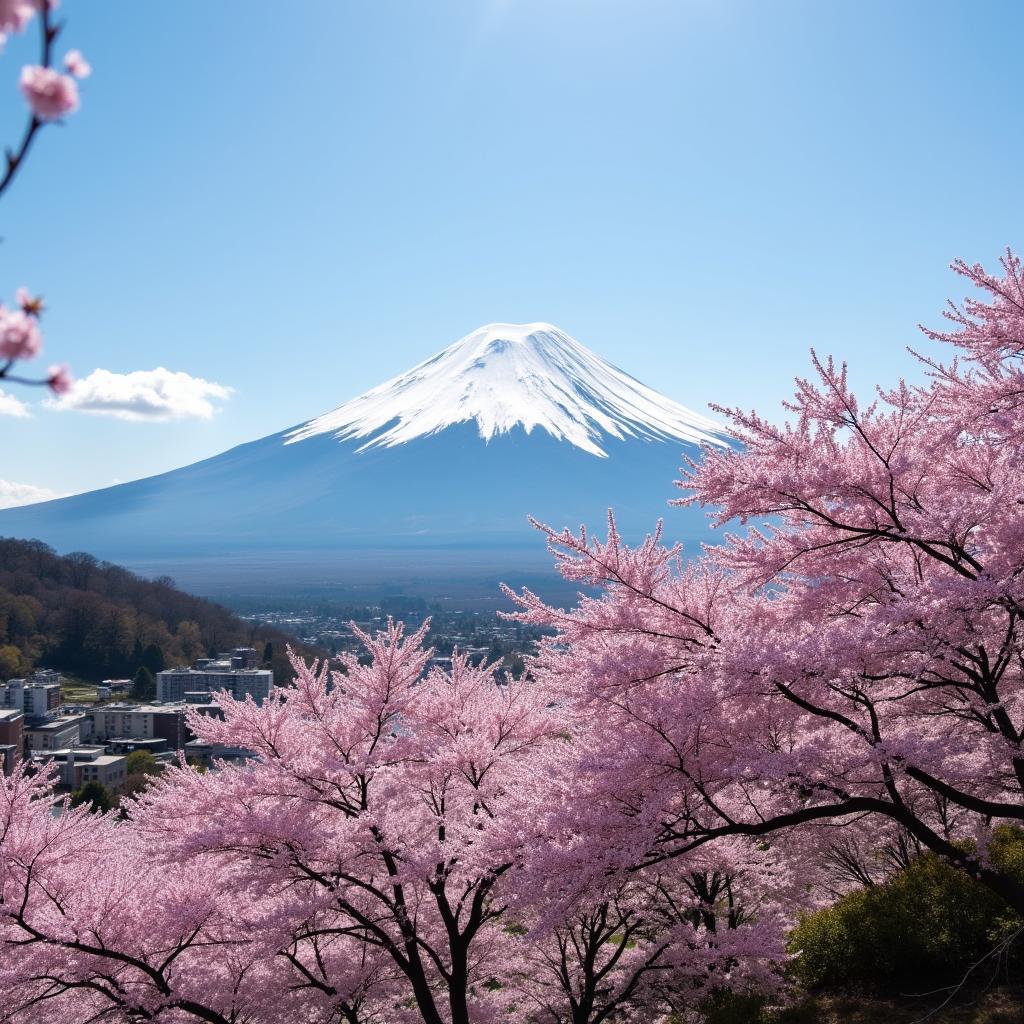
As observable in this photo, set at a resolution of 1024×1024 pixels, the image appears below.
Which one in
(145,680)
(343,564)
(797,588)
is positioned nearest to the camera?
(797,588)

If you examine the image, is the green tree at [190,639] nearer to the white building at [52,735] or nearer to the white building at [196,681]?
the white building at [196,681]

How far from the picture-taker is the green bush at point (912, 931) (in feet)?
22.7

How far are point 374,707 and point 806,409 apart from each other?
450 cm

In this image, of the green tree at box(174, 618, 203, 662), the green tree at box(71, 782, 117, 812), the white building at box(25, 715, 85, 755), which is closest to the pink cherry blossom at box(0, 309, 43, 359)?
the green tree at box(71, 782, 117, 812)

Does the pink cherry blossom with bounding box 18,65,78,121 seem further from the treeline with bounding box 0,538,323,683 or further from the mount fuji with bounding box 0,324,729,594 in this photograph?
the mount fuji with bounding box 0,324,729,594

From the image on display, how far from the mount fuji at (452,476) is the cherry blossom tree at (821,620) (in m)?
143

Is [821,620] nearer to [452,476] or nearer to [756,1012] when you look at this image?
[756,1012]

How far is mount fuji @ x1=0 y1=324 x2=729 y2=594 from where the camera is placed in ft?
529

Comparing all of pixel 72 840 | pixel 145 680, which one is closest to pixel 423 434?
pixel 145 680

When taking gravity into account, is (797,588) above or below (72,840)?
above

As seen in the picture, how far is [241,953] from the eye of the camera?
24.2 feet

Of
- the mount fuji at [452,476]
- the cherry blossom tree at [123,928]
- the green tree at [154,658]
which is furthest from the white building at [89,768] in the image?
the mount fuji at [452,476]

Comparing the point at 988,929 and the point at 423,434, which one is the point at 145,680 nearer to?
the point at 988,929

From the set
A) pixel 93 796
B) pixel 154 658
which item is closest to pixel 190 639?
pixel 154 658
